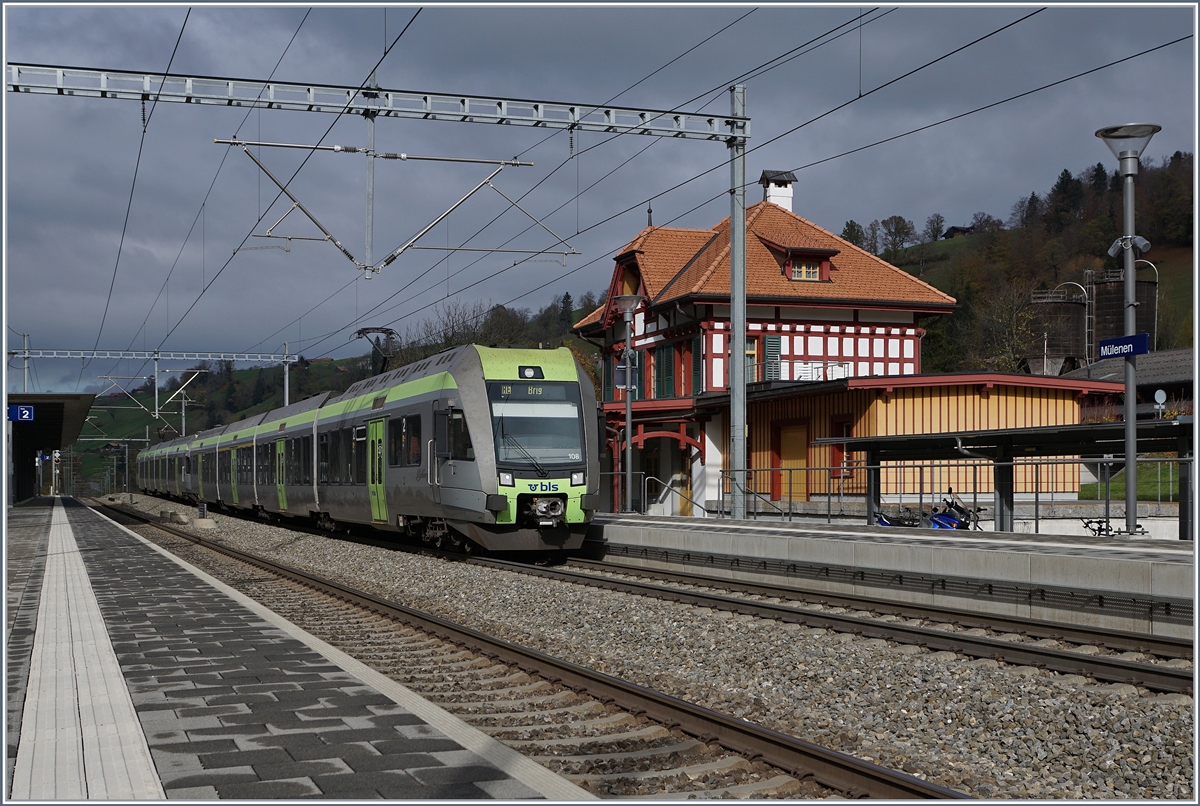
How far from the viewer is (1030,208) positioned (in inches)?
4737

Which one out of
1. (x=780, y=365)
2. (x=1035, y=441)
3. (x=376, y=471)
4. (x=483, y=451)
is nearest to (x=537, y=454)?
(x=483, y=451)

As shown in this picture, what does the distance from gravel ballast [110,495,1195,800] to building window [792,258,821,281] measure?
2734 cm

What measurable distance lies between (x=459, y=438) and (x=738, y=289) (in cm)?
643

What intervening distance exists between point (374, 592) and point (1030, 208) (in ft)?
383

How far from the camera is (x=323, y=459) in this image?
27.6m

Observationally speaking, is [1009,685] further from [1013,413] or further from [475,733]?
[1013,413]

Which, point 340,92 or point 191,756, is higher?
point 340,92

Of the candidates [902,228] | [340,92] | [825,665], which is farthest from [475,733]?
[902,228]

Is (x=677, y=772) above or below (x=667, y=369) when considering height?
below

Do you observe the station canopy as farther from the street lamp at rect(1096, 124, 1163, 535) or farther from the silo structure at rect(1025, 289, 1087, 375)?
the silo structure at rect(1025, 289, 1087, 375)

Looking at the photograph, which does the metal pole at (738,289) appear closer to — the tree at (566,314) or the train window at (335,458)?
the train window at (335,458)

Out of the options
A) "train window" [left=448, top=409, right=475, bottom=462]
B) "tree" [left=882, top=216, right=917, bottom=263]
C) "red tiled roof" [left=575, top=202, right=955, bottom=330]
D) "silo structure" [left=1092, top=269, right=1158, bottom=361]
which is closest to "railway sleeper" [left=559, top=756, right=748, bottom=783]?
"train window" [left=448, top=409, right=475, bottom=462]

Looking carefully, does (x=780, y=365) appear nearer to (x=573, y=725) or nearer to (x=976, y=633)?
(x=976, y=633)

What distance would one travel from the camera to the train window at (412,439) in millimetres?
20109
